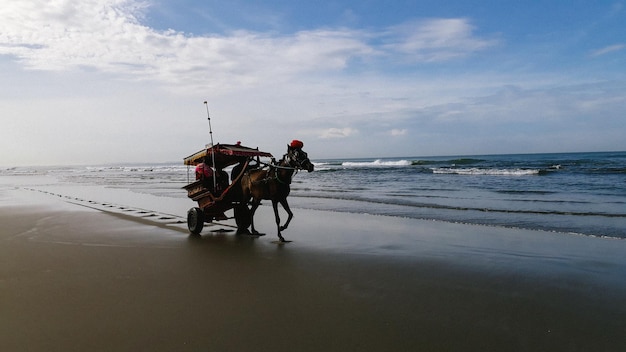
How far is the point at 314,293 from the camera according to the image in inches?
201

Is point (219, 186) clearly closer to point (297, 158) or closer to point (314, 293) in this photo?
point (297, 158)

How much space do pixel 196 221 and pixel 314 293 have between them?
5.43m

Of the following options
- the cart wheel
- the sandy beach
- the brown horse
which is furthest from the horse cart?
the sandy beach

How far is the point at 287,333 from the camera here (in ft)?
12.8

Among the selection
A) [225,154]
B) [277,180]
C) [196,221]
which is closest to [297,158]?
[277,180]

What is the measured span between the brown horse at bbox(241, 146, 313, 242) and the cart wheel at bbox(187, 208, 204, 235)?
1.34 m

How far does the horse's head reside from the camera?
8180 millimetres

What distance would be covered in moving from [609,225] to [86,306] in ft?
38.5

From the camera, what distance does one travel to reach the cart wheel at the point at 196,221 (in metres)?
9.70

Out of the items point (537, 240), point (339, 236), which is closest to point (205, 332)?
point (339, 236)

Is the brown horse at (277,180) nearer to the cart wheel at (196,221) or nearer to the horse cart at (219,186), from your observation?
the horse cart at (219,186)

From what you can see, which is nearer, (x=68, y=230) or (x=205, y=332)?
(x=205, y=332)

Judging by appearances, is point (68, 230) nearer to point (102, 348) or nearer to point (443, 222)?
point (102, 348)

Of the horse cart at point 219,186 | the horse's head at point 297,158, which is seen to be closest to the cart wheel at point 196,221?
the horse cart at point 219,186
